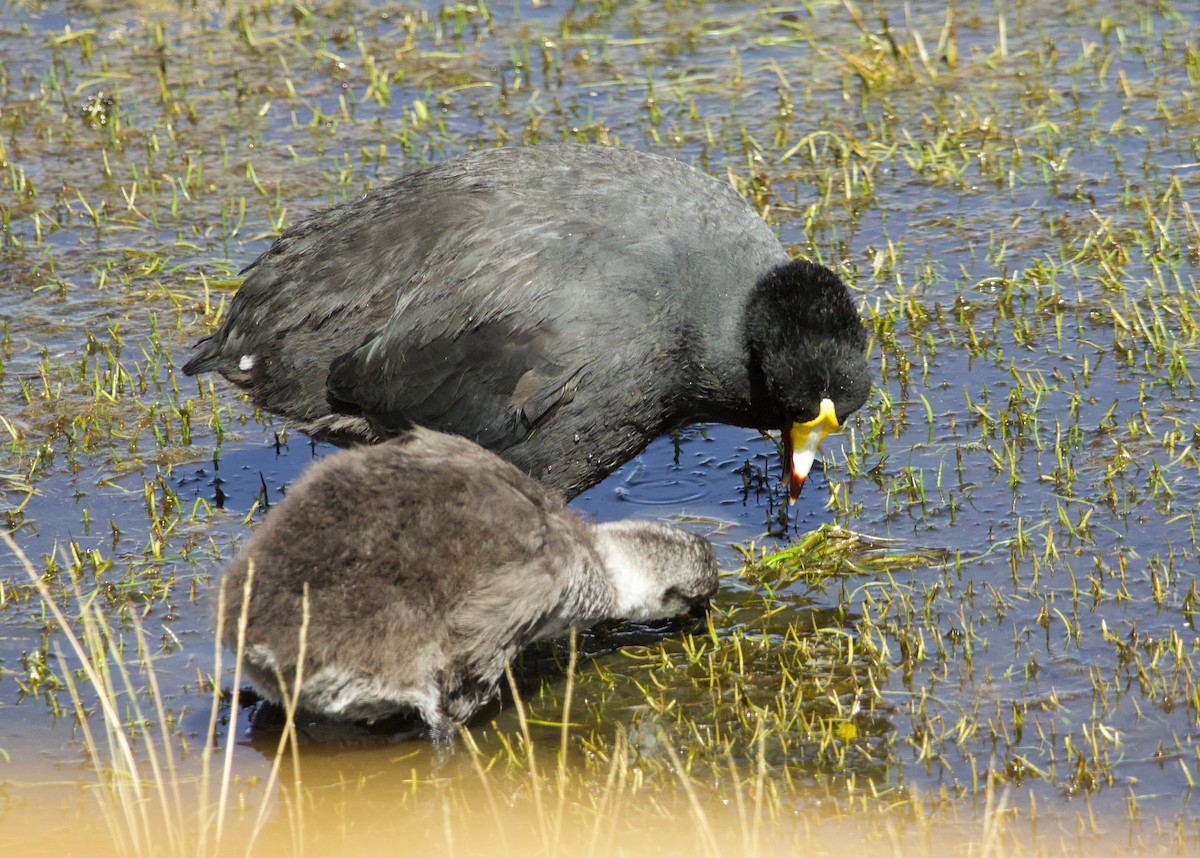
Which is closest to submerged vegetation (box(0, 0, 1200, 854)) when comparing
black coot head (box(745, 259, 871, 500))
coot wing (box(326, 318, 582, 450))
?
black coot head (box(745, 259, 871, 500))

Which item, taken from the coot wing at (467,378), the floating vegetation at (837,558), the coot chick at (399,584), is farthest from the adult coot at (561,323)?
the coot chick at (399,584)

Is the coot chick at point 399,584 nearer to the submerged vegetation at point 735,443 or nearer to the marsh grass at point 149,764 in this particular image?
the marsh grass at point 149,764

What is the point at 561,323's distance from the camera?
17.0ft

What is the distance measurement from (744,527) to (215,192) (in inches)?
156

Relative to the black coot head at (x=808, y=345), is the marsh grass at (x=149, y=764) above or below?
below

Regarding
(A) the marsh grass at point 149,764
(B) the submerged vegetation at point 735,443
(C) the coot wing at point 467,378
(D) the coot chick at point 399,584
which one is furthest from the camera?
(C) the coot wing at point 467,378

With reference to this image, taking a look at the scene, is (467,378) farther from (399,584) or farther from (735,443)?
(735,443)

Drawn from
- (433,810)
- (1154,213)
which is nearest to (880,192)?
(1154,213)

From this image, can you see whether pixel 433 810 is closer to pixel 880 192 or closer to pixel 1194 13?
pixel 880 192

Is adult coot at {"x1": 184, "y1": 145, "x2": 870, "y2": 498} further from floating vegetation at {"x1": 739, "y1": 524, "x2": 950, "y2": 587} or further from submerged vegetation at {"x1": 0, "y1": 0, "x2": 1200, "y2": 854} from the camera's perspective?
submerged vegetation at {"x1": 0, "y1": 0, "x2": 1200, "y2": 854}

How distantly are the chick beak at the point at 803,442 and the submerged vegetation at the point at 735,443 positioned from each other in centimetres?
22

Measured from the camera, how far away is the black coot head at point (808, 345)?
5.24 meters

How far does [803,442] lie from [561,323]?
947 millimetres

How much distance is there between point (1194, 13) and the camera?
948 centimetres
